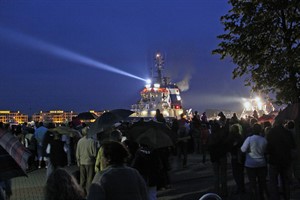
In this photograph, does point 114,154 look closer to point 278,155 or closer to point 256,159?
point 256,159

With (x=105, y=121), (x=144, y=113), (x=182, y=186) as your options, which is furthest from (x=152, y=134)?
(x=144, y=113)

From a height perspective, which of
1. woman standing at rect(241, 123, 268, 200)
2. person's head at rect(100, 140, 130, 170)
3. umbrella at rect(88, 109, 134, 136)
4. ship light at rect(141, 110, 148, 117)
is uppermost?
ship light at rect(141, 110, 148, 117)

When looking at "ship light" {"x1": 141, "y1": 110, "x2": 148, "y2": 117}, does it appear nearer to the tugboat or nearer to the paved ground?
the tugboat

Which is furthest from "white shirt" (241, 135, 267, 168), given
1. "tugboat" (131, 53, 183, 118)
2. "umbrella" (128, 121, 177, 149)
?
"tugboat" (131, 53, 183, 118)

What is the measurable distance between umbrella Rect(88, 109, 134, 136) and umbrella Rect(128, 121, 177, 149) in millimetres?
1916

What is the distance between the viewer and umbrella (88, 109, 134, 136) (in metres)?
9.80

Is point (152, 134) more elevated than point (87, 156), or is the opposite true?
point (152, 134)

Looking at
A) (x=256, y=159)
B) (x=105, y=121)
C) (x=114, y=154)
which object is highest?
(x=105, y=121)

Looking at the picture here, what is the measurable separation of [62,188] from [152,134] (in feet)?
15.2

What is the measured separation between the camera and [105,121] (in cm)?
1023

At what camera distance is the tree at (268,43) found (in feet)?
39.5

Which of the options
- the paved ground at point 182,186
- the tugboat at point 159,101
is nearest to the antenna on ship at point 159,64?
the tugboat at point 159,101

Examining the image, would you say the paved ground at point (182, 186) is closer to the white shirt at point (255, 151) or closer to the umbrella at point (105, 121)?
the white shirt at point (255, 151)

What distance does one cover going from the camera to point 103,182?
3.58 meters
